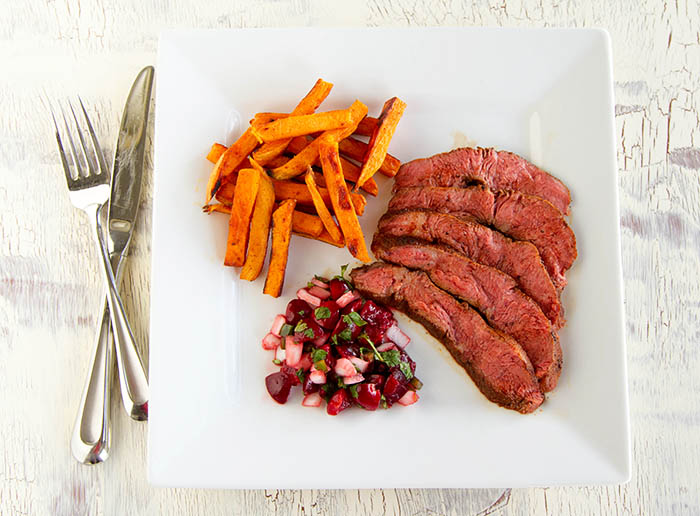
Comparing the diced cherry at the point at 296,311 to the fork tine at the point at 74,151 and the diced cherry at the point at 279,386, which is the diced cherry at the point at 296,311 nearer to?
the diced cherry at the point at 279,386

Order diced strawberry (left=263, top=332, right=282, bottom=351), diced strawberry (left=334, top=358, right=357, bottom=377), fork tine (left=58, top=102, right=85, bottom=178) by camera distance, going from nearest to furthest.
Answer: diced strawberry (left=334, top=358, right=357, bottom=377), diced strawberry (left=263, top=332, right=282, bottom=351), fork tine (left=58, top=102, right=85, bottom=178)

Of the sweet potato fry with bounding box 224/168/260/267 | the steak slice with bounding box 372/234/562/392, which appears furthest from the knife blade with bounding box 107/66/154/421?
the steak slice with bounding box 372/234/562/392

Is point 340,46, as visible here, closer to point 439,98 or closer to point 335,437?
point 439,98

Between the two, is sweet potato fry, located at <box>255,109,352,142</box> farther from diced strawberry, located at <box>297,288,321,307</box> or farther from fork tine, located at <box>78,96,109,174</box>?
fork tine, located at <box>78,96,109,174</box>

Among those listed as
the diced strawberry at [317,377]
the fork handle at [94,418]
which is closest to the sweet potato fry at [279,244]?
the diced strawberry at [317,377]

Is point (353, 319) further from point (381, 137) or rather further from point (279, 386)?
point (381, 137)

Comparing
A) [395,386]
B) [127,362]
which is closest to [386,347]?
[395,386]
